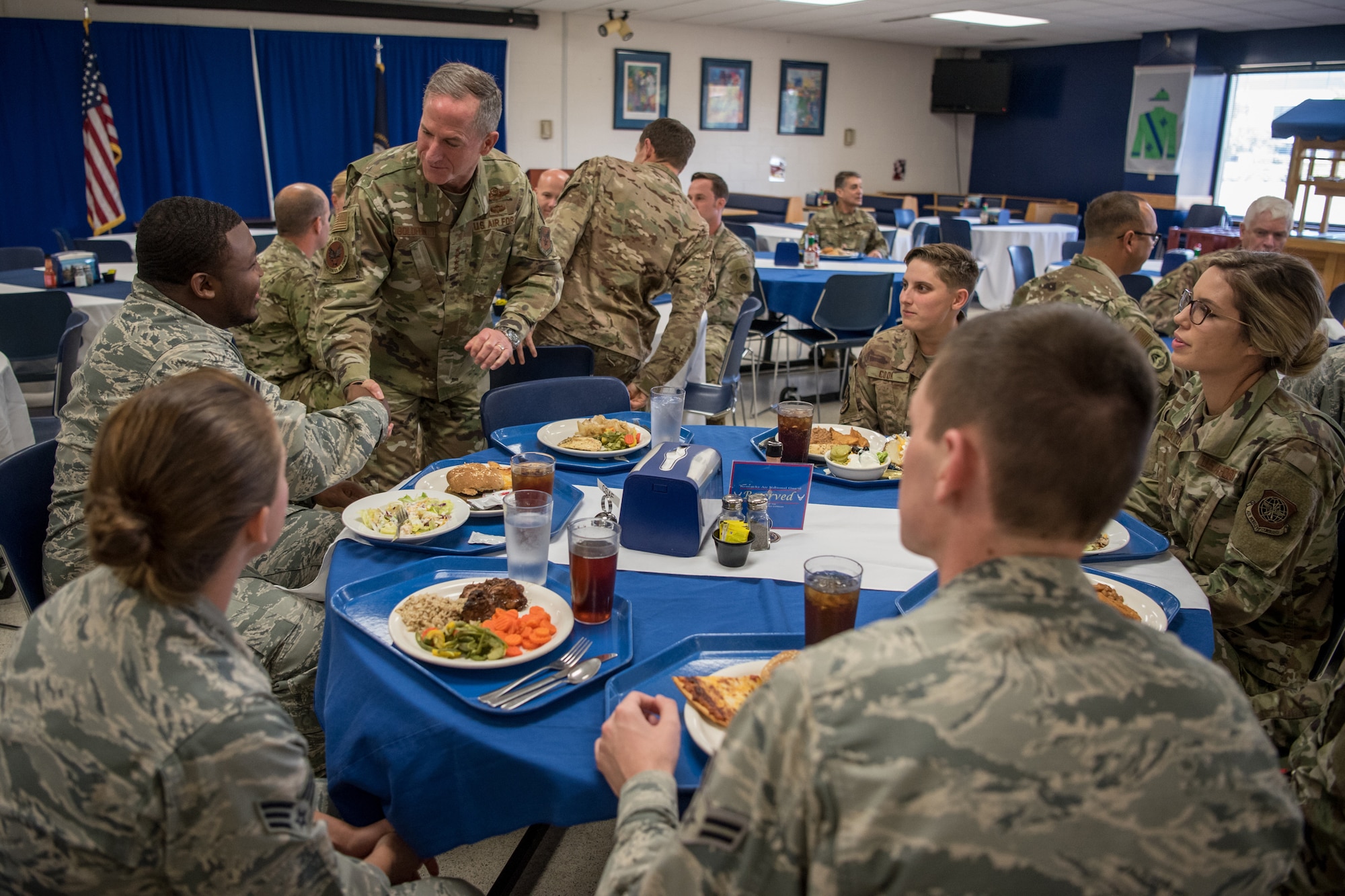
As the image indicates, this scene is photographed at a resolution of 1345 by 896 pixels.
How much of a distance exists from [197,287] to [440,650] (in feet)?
3.68

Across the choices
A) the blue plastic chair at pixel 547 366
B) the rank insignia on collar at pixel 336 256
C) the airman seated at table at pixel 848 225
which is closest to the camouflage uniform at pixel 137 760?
the rank insignia on collar at pixel 336 256

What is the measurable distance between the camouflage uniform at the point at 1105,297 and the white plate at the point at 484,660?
2.59 meters

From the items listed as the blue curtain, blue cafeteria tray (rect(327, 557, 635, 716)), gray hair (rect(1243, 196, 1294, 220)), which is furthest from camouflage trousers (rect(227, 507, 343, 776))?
the blue curtain

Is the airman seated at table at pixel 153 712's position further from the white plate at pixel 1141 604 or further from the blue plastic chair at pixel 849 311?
the blue plastic chair at pixel 849 311

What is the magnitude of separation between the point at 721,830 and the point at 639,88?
40.9ft

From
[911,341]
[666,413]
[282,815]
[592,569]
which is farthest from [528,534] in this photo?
[911,341]

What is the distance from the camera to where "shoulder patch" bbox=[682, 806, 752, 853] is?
800mm

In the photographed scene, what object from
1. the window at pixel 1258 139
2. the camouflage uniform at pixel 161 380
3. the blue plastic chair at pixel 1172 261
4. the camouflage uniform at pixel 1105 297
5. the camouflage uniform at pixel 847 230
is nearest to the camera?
the camouflage uniform at pixel 161 380

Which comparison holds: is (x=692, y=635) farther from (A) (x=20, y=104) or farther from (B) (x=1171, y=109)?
(B) (x=1171, y=109)

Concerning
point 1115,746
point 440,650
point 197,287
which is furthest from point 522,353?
point 1115,746

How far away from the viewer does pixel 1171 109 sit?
483 inches

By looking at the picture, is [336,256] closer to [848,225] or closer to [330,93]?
[848,225]

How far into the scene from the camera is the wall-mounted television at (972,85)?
14281 mm

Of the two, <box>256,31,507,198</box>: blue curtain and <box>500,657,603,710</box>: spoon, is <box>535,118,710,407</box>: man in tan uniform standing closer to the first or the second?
<box>500,657,603,710</box>: spoon
